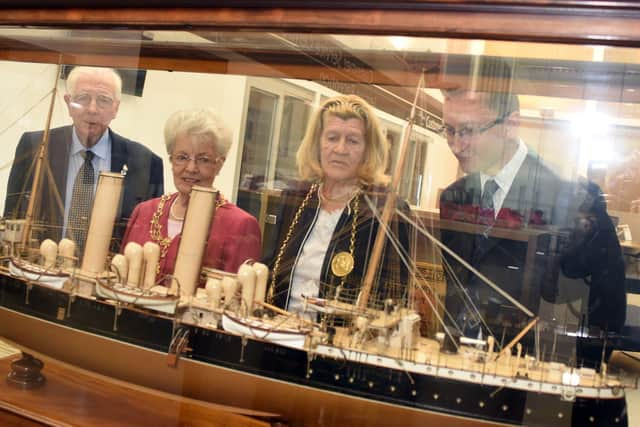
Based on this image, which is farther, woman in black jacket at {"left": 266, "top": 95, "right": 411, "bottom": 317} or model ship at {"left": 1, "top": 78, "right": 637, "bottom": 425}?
woman in black jacket at {"left": 266, "top": 95, "right": 411, "bottom": 317}

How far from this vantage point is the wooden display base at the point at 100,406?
1648 mm

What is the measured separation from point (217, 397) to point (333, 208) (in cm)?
46

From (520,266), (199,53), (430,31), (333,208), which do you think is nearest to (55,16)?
(199,53)

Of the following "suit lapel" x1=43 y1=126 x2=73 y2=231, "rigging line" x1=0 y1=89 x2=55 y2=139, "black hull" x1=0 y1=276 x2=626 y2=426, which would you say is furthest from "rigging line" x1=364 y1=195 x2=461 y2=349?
"rigging line" x1=0 y1=89 x2=55 y2=139

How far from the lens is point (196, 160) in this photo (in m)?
1.81

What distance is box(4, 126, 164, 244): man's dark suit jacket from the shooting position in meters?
1.84

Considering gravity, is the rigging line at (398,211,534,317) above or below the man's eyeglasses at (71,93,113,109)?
below

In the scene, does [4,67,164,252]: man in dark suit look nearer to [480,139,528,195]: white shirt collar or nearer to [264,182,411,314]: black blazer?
[264,182,411,314]: black blazer

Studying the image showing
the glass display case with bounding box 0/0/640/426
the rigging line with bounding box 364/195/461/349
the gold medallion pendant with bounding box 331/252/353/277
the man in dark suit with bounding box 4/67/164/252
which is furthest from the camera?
the man in dark suit with bounding box 4/67/164/252

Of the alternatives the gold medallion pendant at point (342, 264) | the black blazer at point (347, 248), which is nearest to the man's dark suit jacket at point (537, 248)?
the black blazer at point (347, 248)

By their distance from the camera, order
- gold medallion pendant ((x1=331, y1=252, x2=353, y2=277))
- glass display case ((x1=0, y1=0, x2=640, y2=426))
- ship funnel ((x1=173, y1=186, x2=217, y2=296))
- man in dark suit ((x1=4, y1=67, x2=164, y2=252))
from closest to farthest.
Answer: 1. glass display case ((x1=0, y1=0, x2=640, y2=426))
2. gold medallion pendant ((x1=331, y1=252, x2=353, y2=277))
3. ship funnel ((x1=173, y1=186, x2=217, y2=296))
4. man in dark suit ((x1=4, y1=67, x2=164, y2=252))

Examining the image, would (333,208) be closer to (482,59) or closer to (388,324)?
(388,324)

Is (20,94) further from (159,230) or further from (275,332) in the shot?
(275,332)

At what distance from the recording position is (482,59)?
147 centimetres
